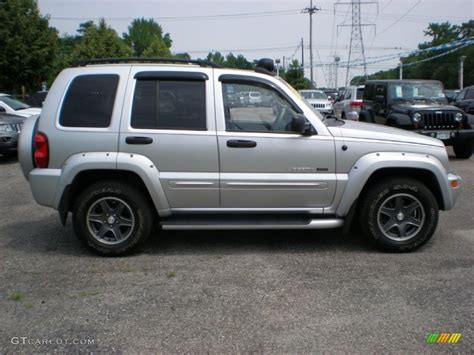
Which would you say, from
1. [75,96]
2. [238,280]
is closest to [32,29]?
[75,96]

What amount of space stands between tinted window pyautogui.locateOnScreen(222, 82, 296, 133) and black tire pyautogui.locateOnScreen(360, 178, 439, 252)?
113 centimetres

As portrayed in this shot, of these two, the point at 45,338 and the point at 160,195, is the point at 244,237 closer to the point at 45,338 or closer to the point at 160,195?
the point at 160,195

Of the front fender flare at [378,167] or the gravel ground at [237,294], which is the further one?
the front fender flare at [378,167]

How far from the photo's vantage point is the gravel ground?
11.1 ft

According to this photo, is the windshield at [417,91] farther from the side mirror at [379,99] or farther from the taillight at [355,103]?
the taillight at [355,103]

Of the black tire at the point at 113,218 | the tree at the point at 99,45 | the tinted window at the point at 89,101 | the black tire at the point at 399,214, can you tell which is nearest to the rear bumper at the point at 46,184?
the black tire at the point at 113,218

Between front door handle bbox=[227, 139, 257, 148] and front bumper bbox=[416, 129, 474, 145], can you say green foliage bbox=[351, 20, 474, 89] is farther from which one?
front door handle bbox=[227, 139, 257, 148]

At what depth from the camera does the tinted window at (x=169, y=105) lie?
4.91 metres

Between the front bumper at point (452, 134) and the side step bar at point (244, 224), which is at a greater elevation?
the front bumper at point (452, 134)

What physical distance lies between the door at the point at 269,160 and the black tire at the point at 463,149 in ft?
25.1

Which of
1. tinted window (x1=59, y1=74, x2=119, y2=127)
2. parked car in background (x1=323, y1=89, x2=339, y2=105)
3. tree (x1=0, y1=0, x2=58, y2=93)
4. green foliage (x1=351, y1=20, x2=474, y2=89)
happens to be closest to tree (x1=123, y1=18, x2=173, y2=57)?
green foliage (x1=351, y1=20, x2=474, y2=89)

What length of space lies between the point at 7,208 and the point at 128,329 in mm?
4606

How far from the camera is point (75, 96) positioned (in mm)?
4953

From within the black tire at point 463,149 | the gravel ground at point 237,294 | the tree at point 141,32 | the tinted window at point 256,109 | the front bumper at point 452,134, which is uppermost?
the tree at point 141,32
